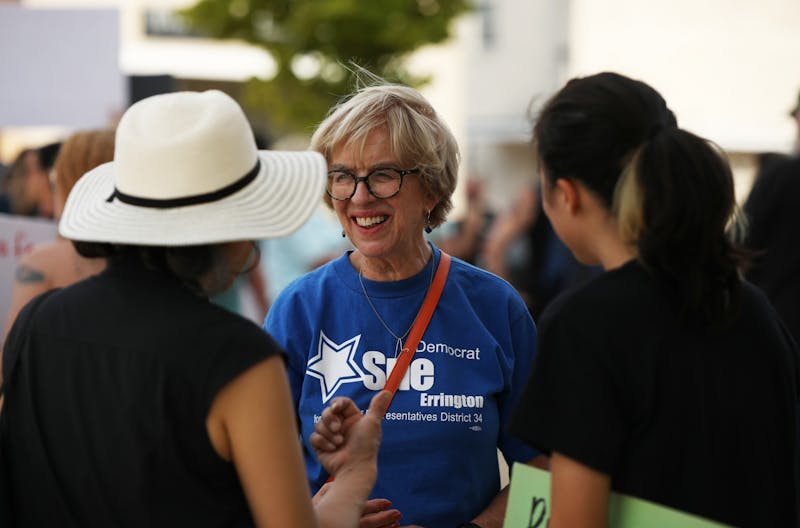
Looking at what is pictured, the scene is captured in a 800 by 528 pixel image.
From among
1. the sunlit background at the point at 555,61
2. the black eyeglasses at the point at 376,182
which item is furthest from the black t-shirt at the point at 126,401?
the sunlit background at the point at 555,61

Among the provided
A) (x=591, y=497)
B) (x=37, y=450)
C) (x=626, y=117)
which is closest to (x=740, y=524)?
(x=591, y=497)

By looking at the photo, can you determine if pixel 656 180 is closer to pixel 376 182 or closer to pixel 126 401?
pixel 126 401

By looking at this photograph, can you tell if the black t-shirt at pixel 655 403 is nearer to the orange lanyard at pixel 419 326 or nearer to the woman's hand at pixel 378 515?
the woman's hand at pixel 378 515

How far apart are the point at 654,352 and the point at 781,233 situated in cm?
338

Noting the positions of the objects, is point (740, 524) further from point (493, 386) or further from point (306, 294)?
point (306, 294)

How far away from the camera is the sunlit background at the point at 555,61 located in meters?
21.4

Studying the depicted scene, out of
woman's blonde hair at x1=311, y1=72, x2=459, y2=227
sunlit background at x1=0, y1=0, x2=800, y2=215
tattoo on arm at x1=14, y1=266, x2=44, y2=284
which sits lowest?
sunlit background at x1=0, y1=0, x2=800, y2=215

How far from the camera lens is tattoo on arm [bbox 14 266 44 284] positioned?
12.3 ft

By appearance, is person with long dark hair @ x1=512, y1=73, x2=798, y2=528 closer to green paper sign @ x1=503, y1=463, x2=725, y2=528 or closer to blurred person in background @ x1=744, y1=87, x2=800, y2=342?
green paper sign @ x1=503, y1=463, x2=725, y2=528

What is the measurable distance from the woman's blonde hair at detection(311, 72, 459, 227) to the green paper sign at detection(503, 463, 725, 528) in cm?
115

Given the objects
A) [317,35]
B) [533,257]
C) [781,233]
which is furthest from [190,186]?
[317,35]

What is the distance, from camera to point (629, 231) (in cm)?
204

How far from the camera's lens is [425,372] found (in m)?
2.91

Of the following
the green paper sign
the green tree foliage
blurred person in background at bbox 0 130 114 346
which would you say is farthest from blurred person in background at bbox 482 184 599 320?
the green tree foliage
